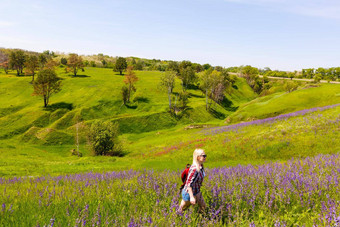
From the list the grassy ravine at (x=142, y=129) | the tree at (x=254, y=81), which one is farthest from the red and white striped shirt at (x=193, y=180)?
the tree at (x=254, y=81)

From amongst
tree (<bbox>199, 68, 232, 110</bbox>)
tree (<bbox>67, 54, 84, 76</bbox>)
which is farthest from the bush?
tree (<bbox>67, 54, 84, 76</bbox>)

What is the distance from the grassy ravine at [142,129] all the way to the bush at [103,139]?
10.0 feet

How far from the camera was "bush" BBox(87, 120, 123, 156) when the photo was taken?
133 feet

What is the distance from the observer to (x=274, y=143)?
920 inches

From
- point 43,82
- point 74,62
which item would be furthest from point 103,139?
point 74,62

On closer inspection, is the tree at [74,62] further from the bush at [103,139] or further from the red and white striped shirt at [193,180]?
the red and white striped shirt at [193,180]

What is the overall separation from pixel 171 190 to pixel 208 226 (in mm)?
2427

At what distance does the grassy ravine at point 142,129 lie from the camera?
22.6 metres

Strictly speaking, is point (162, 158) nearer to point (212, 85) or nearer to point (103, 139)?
point (103, 139)

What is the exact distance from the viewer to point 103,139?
40.6 meters

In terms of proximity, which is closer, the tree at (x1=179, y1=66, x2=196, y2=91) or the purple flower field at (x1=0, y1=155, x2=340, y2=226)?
the purple flower field at (x1=0, y1=155, x2=340, y2=226)

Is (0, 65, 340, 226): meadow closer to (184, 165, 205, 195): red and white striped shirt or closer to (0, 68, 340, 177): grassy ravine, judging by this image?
(0, 68, 340, 177): grassy ravine

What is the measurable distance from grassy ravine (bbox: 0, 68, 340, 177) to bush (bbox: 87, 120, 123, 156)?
3059mm

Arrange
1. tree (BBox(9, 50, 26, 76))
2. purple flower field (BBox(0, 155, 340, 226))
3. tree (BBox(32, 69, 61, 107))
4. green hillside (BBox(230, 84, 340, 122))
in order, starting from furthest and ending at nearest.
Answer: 1. tree (BBox(9, 50, 26, 76))
2. tree (BBox(32, 69, 61, 107))
3. green hillside (BBox(230, 84, 340, 122))
4. purple flower field (BBox(0, 155, 340, 226))
